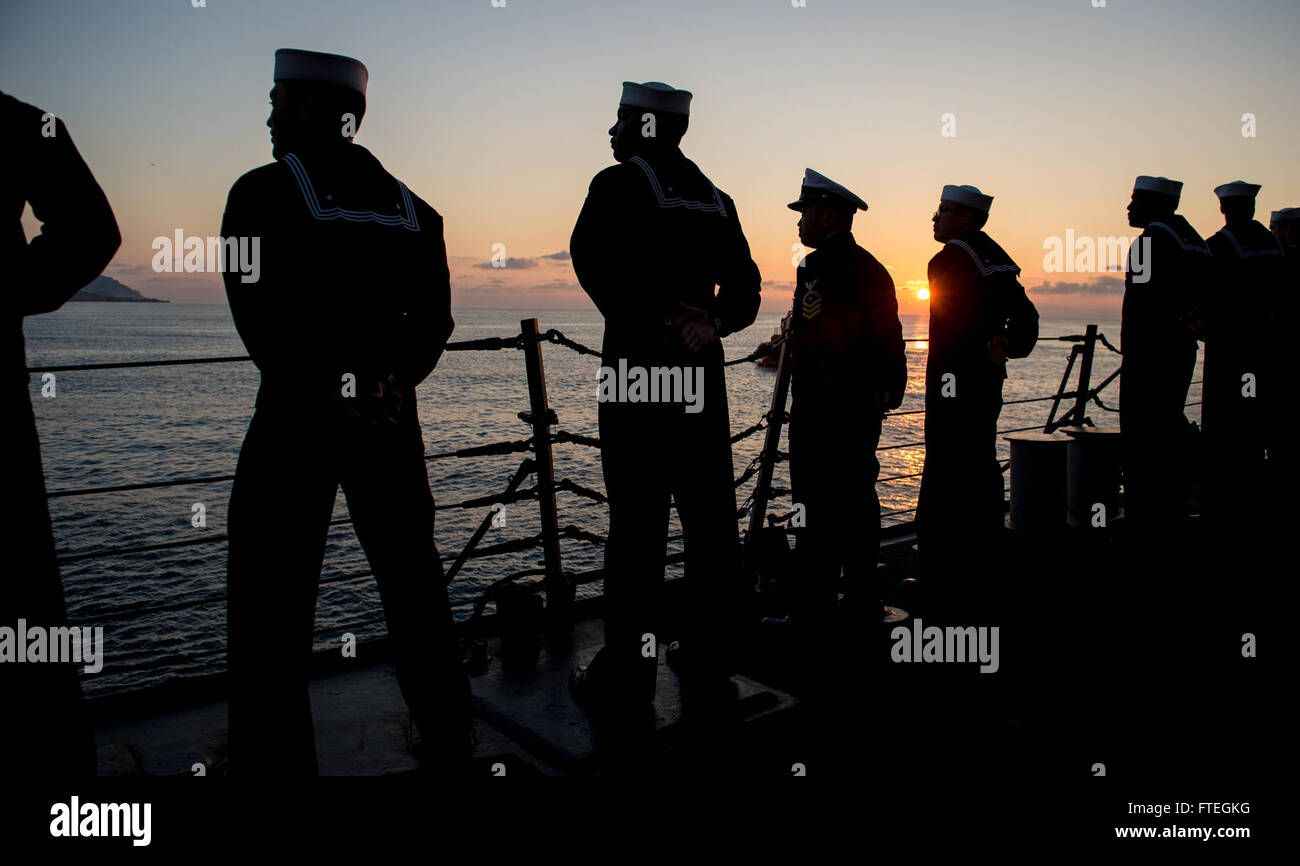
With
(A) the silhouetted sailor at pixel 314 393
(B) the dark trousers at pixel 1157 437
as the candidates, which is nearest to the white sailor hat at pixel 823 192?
(A) the silhouetted sailor at pixel 314 393

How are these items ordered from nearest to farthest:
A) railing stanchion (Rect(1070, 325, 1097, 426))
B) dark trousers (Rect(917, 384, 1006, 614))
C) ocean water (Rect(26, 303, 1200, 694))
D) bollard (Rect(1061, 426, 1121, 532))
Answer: dark trousers (Rect(917, 384, 1006, 614)), bollard (Rect(1061, 426, 1121, 532)), railing stanchion (Rect(1070, 325, 1097, 426)), ocean water (Rect(26, 303, 1200, 694))

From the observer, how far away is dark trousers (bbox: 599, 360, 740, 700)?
3.37 m

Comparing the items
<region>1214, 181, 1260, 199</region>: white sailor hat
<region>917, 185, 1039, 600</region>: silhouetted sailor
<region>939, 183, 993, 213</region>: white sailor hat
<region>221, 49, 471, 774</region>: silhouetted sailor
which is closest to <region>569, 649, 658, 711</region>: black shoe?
<region>221, 49, 471, 774</region>: silhouetted sailor

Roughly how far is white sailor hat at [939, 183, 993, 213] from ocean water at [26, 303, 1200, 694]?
998 mm

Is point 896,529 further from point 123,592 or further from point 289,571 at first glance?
point 123,592

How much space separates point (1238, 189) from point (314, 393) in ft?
24.6

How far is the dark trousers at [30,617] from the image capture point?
2299 millimetres

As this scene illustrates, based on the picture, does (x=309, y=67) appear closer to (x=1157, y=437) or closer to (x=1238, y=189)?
(x=1157, y=437)

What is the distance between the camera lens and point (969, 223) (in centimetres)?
582

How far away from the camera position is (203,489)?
29766 millimetres

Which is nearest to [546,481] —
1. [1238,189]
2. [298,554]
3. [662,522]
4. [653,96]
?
[662,522]

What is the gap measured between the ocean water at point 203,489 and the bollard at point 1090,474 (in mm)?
1617

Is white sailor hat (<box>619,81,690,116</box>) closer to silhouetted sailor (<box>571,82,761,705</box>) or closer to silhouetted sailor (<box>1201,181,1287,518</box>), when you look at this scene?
silhouetted sailor (<box>571,82,761,705</box>)
